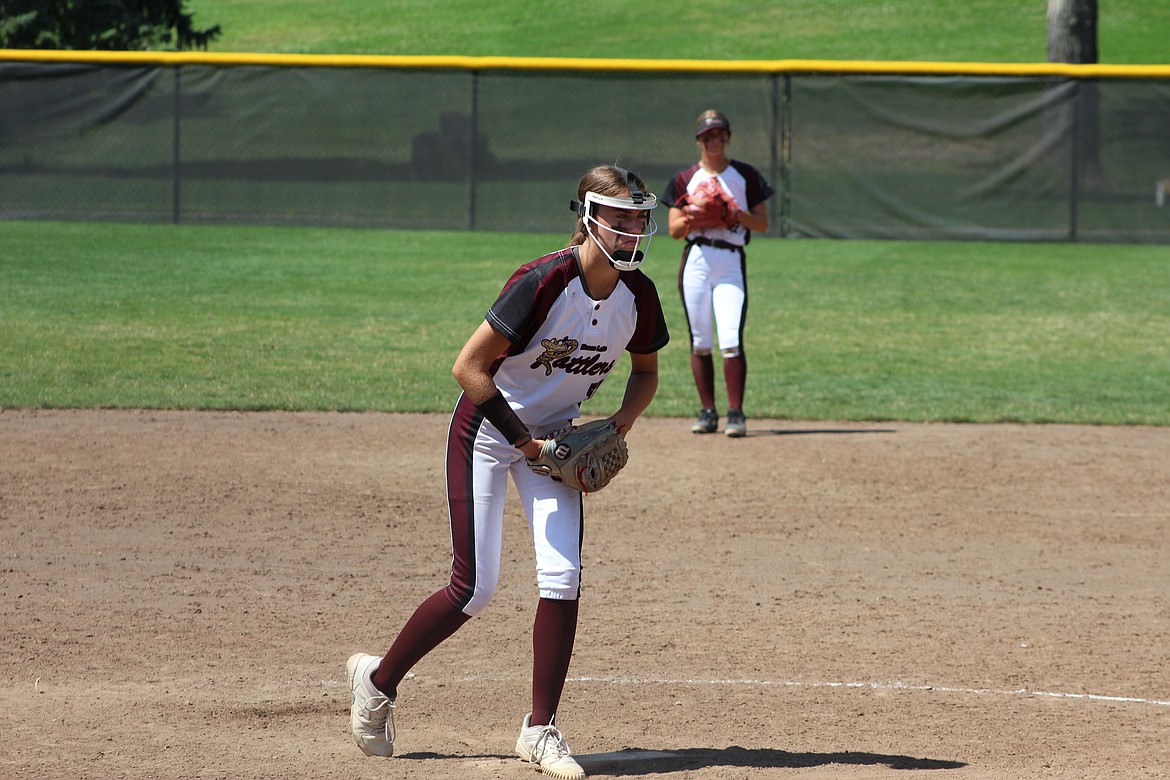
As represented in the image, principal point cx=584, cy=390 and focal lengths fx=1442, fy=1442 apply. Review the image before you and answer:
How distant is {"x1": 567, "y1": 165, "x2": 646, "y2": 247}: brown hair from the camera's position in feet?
14.3

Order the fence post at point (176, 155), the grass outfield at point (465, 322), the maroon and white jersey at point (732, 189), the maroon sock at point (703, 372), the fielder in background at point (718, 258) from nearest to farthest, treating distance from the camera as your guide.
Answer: the fielder in background at point (718, 258), the maroon and white jersey at point (732, 189), the maroon sock at point (703, 372), the grass outfield at point (465, 322), the fence post at point (176, 155)

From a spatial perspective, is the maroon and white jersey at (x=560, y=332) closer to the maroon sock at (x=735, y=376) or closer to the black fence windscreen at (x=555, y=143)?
the maroon sock at (x=735, y=376)

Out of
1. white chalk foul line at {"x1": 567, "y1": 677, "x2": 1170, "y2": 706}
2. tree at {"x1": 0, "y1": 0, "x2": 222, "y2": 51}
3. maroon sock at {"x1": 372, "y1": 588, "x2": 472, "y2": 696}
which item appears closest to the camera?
maroon sock at {"x1": 372, "y1": 588, "x2": 472, "y2": 696}

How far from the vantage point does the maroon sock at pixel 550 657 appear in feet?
14.6

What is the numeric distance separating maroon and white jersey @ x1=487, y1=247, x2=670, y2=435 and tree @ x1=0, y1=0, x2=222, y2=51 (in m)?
24.9

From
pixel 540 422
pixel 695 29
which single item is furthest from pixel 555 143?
pixel 695 29

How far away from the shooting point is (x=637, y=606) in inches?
248

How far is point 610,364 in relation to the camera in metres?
4.62

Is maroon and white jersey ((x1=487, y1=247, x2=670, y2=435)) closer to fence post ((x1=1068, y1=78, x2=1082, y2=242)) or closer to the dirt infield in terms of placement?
the dirt infield

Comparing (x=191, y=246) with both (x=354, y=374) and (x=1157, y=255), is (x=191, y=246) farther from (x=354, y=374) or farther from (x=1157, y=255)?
(x=1157, y=255)

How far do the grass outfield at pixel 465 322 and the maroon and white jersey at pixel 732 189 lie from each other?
154 cm

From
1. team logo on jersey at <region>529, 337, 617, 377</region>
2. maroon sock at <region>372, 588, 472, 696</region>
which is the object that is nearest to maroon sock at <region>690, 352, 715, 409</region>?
team logo on jersey at <region>529, 337, 617, 377</region>

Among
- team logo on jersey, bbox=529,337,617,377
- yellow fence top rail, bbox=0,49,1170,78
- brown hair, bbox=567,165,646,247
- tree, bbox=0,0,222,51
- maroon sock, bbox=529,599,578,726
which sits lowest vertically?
maroon sock, bbox=529,599,578,726

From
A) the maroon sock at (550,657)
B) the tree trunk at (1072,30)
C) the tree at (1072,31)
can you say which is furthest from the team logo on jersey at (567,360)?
the tree trunk at (1072,30)
